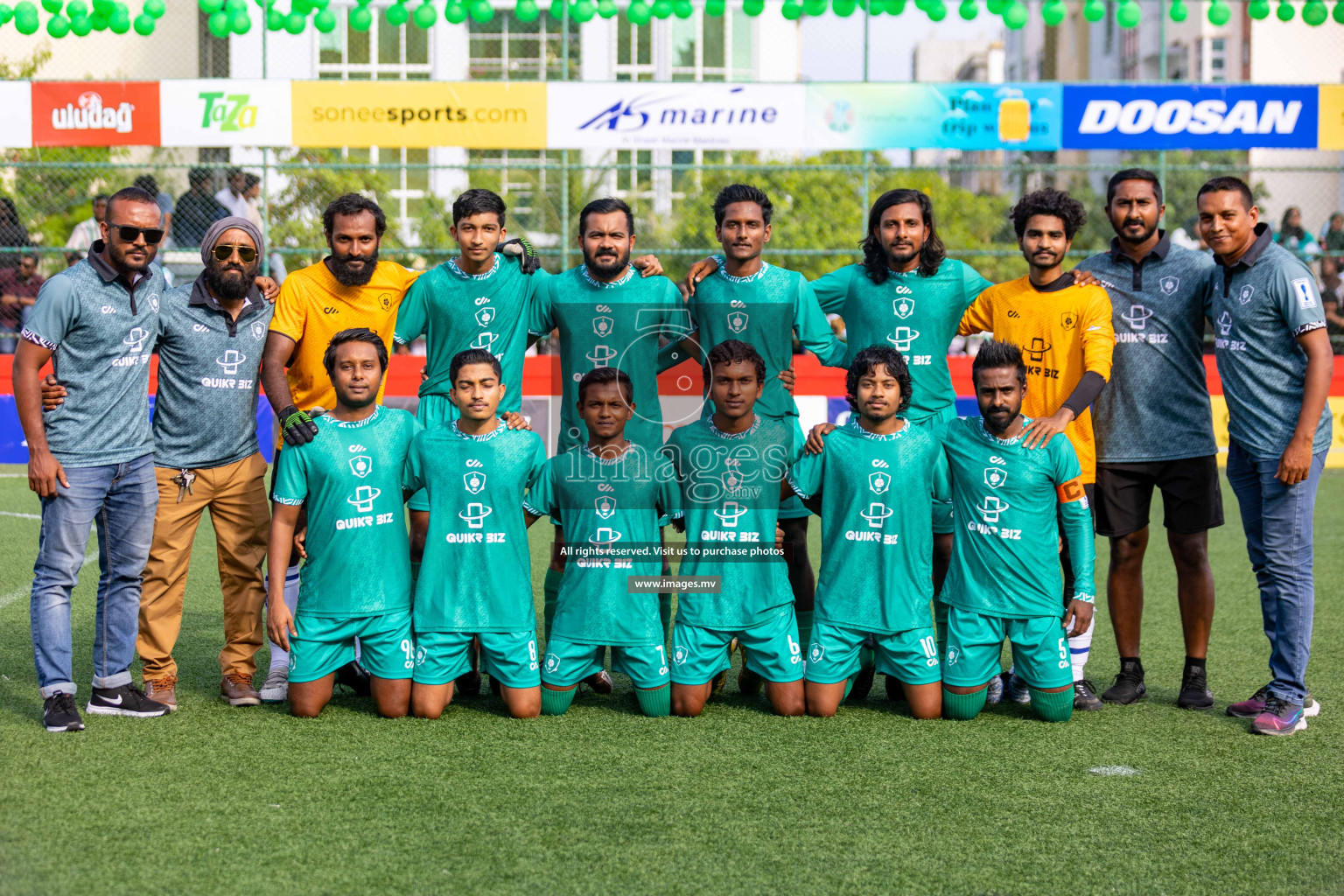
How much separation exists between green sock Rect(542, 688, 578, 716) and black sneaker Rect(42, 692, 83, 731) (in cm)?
162

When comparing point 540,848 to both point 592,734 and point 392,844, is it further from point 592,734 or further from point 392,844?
point 592,734

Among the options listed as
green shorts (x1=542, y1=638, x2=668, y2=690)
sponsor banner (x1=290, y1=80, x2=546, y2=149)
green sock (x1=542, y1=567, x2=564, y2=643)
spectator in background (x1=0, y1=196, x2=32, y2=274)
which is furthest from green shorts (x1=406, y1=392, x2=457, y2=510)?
spectator in background (x1=0, y1=196, x2=32, y2=274)

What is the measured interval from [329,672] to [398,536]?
1.84 ft

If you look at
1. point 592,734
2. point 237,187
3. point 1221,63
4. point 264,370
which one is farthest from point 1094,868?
point 1221,63

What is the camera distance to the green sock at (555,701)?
5027mm

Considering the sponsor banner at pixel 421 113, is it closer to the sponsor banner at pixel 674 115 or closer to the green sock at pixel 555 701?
the sponsor banner at pixel 674 115

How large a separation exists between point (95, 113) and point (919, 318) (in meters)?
10.3

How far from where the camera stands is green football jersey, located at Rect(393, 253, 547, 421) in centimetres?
536

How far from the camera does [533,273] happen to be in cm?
550

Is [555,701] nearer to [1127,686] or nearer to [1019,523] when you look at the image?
[1019,523]

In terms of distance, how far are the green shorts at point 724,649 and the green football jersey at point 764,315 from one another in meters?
0.86

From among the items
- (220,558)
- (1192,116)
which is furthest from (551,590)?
(1192,116)

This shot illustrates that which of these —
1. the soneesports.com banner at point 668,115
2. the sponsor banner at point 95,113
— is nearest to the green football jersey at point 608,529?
the soneesports.com banner at point 668,115

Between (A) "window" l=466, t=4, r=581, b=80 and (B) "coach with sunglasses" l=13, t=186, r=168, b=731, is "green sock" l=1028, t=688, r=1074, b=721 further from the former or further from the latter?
(A) "window" l=466, t=4, r=581, b=80
